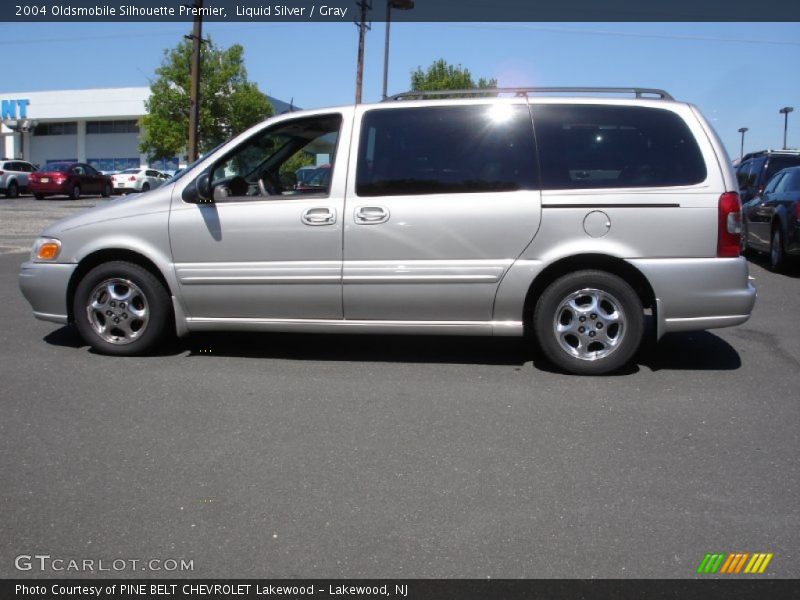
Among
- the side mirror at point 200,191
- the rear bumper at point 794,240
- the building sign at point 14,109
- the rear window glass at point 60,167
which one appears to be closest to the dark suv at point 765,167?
the rear bumper at point 794,240

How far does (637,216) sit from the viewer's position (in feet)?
18.4

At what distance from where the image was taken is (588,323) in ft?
18.8

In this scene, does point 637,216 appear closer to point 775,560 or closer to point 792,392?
point 792,392

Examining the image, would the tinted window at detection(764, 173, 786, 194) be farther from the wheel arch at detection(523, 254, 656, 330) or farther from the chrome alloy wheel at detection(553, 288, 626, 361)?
the chrome alloy wheel at detection(553, 288, 626, 361)

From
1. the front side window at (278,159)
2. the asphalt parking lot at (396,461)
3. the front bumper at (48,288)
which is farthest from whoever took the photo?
the front bumper at (48,288)

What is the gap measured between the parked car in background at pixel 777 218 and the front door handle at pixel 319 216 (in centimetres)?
777

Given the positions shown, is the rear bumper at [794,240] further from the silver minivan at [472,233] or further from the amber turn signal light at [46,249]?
the amber turn signal light at [46,249]

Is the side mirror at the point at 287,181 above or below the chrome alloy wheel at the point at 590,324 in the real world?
above

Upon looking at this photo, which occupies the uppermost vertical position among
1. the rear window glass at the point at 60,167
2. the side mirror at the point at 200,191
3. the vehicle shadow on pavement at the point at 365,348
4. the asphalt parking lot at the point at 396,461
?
the rear window glass at the point at 60,167

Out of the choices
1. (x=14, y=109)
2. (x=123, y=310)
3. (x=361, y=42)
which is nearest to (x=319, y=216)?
(x=123, y=310)

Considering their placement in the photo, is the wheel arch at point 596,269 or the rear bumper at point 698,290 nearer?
the rear bumper at point 698,290

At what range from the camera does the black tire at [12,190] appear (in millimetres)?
34812

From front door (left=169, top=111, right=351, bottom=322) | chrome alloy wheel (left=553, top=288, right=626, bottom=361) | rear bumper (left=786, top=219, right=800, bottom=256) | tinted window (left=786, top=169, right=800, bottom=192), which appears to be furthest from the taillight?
tinted window (left=786, top=169, right=800, bottom=192)
